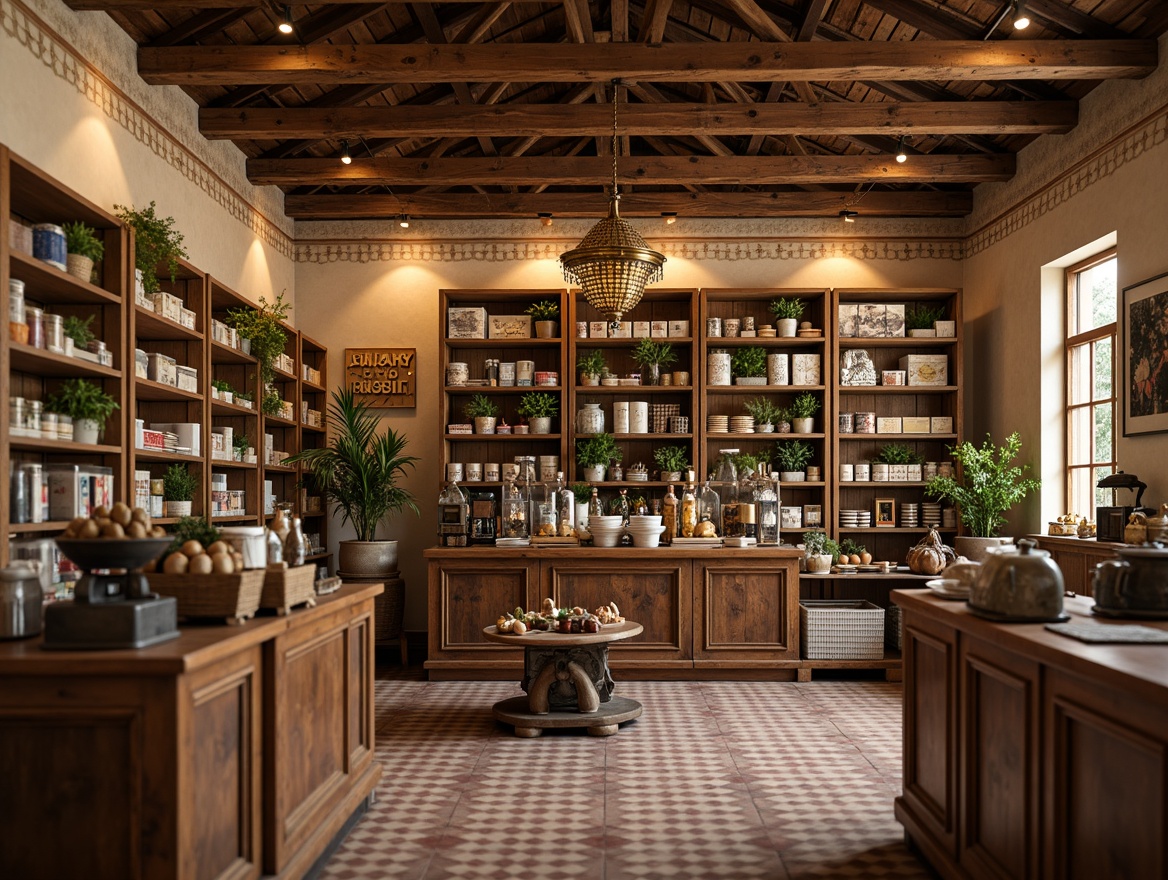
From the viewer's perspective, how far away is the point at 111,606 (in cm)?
267

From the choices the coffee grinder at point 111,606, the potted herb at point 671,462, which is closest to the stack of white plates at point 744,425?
the potted herb at point 671,462

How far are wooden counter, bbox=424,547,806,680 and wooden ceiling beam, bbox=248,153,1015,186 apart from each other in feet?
10.3

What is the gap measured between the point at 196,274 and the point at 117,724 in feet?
13.7

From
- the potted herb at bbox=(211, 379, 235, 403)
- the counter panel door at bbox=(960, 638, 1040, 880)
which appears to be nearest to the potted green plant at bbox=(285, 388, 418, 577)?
the potted herb at bbox=(211, 379, 235, 403)

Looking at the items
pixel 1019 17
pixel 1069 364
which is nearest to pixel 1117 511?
pixel 1069 364

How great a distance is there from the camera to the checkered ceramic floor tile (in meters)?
3.86

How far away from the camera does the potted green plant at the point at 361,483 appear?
8570 mm

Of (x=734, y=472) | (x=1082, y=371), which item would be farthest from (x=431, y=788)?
Answer: (x=1082, y=371)

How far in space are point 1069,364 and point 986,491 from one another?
1.17m

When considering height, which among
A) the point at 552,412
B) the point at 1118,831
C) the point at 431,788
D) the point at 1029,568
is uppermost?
the point at 552,412

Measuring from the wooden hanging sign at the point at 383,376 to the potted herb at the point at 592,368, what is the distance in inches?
67.2

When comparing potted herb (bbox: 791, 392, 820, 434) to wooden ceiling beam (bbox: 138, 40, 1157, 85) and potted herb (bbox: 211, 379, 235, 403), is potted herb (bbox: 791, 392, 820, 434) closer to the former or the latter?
wooden ceiling beam (bbox: 138, 40, 1157, 85)

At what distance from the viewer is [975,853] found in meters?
3.25

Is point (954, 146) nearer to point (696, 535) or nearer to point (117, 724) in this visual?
point (696, 535)
